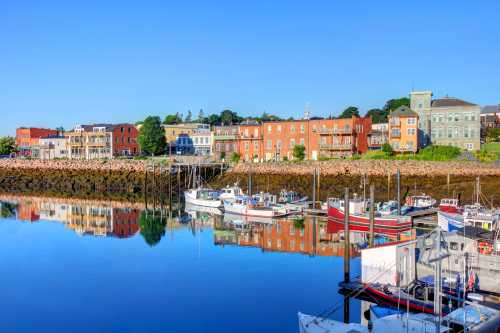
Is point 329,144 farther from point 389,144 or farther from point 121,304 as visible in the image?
point 121,304

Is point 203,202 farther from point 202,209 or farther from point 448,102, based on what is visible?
point 448,102

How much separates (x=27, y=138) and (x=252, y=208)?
10485cm

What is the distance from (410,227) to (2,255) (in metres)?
32.2

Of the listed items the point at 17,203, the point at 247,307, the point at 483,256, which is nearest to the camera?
the point at 483,256

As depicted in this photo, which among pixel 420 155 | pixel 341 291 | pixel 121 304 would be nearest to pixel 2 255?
pixel 121 304

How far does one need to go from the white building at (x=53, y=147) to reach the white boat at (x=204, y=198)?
68305 millimetres

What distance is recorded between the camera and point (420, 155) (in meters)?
76.2

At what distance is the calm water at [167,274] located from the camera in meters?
25.1

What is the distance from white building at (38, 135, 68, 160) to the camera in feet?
418

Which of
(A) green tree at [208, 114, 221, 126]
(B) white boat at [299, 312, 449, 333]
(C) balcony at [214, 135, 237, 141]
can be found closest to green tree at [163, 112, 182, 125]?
(A) green tree at [208, 114, 221, 126]

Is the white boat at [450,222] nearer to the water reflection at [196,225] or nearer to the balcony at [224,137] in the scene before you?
the water reflection at [196,225]

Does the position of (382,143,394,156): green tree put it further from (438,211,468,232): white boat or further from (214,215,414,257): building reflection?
(438,211,468,232): white boat

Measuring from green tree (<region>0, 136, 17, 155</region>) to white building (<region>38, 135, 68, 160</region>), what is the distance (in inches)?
547

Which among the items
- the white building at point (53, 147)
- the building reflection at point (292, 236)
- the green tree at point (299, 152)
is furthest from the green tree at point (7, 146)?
the building reflection at point (292, 236)
